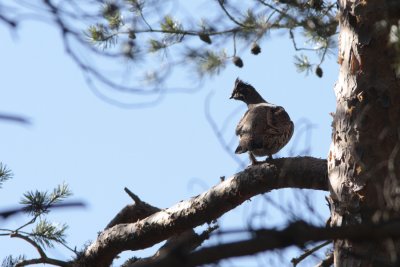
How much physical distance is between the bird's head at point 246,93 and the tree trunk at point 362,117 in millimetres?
4151

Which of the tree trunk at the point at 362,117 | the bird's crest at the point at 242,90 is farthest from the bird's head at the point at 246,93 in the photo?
the tree trunk at the point at 362,117

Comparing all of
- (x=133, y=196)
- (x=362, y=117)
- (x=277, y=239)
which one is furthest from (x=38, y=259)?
(x=277, y=239)

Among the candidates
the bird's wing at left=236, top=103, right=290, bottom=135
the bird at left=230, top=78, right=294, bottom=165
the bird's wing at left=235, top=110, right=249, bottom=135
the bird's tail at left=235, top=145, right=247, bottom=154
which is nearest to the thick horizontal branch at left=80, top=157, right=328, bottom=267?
the bird at left=230, top=78, right=294, bottom=165

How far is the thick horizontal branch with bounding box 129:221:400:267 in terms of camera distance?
2.19 metres

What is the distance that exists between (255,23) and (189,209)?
1.61 metres

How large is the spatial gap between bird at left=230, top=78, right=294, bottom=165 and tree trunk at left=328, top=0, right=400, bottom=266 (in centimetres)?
128

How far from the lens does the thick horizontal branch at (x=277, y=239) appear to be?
2.19 meters

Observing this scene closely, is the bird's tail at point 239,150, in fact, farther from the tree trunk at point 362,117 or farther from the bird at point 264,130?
the tree trunk at point 362,117

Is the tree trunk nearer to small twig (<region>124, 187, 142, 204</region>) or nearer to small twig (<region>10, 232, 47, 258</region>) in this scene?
small twig (<region>124, 187, 142, 204</region>)

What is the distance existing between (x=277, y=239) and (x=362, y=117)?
309 centimetres

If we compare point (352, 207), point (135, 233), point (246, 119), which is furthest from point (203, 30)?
point (352, 207)

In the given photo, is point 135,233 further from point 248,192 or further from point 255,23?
point 255,23

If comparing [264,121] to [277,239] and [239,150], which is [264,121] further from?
[277,239]

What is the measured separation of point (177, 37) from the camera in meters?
6.80
